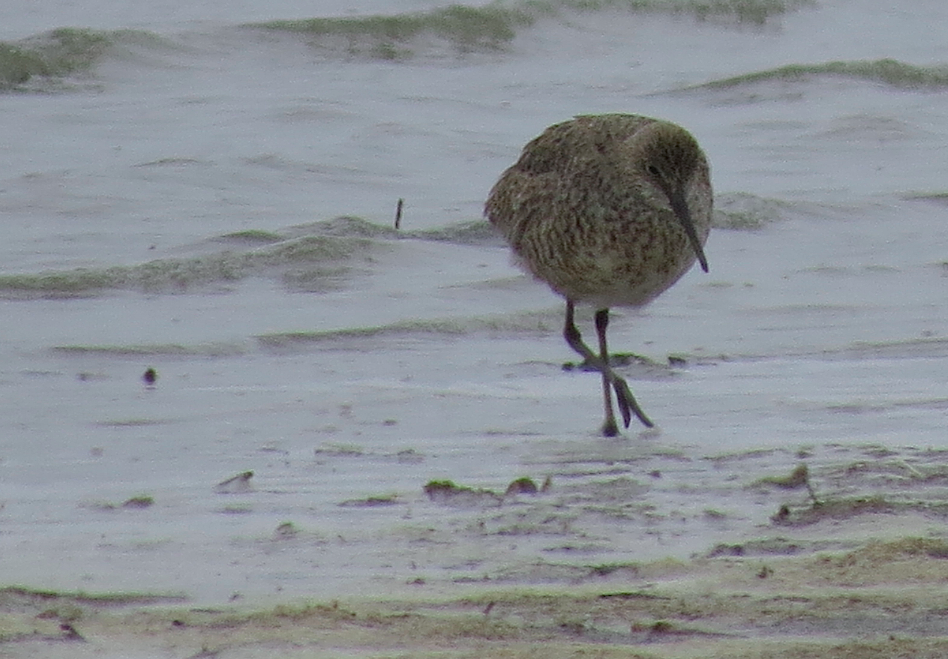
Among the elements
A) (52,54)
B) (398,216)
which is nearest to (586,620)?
(398,216)

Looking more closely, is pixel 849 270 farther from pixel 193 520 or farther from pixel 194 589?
pixel 194 589

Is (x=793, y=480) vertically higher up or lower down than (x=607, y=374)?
higher up

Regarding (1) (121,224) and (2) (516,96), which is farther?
(2) (516,96)

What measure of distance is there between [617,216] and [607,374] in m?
0.56

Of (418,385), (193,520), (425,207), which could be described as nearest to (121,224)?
(425,207)

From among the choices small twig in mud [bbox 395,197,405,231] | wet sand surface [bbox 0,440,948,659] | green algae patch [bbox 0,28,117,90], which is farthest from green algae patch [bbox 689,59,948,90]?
wet sand surface [bbox 0,440,948,659]

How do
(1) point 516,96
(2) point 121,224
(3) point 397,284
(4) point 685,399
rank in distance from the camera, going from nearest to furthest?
(4) point 685,399 < (3) point 397,284 < (2) point 121,224 < (1) point 516,96

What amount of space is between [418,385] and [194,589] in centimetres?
284

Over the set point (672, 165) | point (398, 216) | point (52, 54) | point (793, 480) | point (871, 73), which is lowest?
point (871, 73)

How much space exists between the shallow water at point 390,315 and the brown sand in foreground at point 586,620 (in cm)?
25

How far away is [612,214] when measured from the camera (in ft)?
22.9

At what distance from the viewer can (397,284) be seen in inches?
359

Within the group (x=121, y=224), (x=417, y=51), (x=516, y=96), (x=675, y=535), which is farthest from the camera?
(x=417, y=51)

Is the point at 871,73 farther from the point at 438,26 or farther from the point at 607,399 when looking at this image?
the point at 607,399
